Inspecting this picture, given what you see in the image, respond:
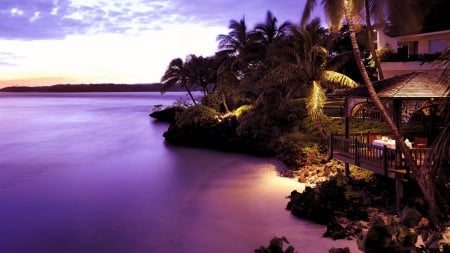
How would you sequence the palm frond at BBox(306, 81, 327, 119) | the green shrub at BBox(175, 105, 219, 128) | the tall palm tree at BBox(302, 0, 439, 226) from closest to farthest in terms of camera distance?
the tall palm tree at BBox(302, 0, 439, 226) → the palm frond at BBox(306, 81, 327, 119) → the green shrub at BBox(175, 105, 219, 128)

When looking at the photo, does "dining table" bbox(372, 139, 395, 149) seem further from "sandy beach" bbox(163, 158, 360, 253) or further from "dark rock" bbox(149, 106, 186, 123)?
"dark rock" bbox(149, 106, 186, 123)

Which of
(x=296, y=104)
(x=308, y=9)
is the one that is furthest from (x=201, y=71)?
(x=308, y=9)

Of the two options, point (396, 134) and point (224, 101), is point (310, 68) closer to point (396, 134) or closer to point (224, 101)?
point (396, 134)

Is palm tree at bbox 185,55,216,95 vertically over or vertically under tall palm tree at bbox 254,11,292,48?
under

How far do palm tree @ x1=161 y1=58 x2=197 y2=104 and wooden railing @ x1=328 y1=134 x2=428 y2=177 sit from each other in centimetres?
2521

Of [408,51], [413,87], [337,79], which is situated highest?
[408,51]

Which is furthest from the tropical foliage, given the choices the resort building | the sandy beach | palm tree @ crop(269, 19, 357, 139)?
the sandy beach

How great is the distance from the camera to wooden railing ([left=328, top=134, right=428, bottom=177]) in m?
10.6

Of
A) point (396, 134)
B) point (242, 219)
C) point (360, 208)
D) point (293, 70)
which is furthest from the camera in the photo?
point (293, 70)

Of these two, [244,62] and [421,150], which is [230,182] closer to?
[421,150]

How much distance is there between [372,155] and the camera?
460 inches

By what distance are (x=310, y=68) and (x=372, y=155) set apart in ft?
24.3

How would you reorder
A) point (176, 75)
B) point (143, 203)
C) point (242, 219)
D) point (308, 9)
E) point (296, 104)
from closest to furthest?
point (242, 219) < point (308, 9) < point (143, 203) < point (296, 104) < point (176, 75)

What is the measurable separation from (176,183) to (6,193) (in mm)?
7063
